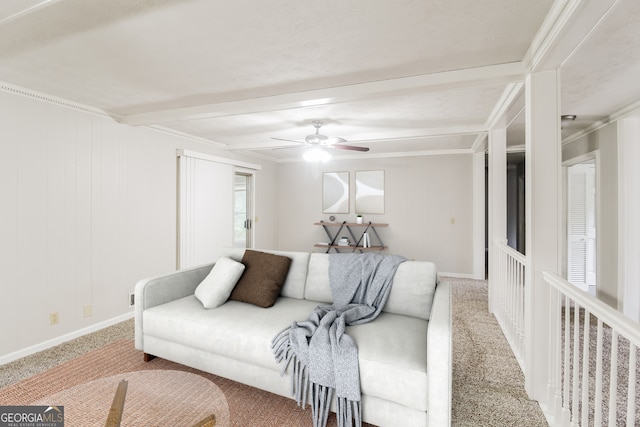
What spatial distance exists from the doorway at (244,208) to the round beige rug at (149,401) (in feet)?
13.8

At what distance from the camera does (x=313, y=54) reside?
2.10 meters

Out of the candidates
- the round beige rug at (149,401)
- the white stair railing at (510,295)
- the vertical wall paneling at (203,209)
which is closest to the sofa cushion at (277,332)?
the round beige rug at (149,401)

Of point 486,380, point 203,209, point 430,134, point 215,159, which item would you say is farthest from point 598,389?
point 215,159

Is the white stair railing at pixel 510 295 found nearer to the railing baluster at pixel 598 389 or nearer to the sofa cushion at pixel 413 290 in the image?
the sofa cushion at pixel 413 290

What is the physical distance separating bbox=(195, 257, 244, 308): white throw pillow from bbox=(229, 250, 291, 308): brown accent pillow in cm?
7

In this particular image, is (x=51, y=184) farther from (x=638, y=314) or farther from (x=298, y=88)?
(x=638, y=314)

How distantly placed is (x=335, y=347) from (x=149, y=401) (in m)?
0.95

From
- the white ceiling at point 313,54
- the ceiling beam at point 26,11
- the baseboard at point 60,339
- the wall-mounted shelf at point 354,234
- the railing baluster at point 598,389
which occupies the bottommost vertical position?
the baseboard at point 60,339

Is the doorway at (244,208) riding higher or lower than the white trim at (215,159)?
lower

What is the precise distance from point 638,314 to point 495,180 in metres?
2.00

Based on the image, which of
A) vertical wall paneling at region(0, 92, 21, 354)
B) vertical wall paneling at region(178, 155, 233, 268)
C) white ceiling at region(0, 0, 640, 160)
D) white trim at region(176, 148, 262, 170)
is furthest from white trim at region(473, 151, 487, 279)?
vertical wall paneling at region(0, 92, 21, 354)

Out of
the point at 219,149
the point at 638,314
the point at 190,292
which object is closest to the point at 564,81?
the point at 638,314

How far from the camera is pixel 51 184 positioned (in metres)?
2.87

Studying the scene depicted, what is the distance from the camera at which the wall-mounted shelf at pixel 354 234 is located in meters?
5.88
